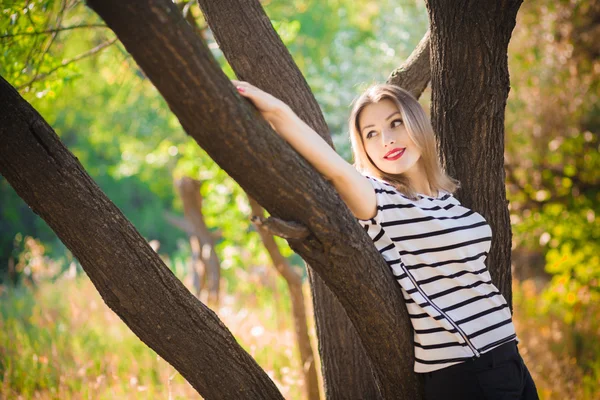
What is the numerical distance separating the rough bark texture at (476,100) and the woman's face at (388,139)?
35cm

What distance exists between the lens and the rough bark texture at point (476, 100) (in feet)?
7.20

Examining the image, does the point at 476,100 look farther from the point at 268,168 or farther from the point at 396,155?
the point at 268,168

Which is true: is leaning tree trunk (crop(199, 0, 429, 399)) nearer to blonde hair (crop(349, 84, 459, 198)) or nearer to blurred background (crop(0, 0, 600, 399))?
blonde hair (crop(349, 84, 459, 198))

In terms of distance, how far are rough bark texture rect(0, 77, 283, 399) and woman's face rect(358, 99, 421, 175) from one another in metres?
0.85

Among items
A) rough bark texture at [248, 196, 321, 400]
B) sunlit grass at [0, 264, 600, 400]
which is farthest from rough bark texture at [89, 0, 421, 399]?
rough bark texture at [248, 196, 321, 400]

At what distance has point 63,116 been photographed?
44.3 ft

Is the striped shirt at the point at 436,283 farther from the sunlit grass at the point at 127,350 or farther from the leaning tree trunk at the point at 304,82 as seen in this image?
the sunlit grass at the point at 127,350

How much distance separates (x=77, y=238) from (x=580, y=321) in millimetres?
5681

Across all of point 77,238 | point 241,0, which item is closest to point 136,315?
point 77,238

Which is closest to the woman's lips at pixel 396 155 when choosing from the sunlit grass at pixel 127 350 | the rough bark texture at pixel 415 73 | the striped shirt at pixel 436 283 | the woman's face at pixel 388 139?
the woman's face at pixel 388 139

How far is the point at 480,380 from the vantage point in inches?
71.1

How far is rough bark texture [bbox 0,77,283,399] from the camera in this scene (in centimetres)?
184

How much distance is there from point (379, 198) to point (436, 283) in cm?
35

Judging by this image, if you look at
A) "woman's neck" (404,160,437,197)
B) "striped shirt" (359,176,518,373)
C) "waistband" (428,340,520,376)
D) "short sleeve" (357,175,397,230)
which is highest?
"woman's neck" (404,160,437,197)
